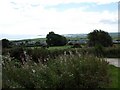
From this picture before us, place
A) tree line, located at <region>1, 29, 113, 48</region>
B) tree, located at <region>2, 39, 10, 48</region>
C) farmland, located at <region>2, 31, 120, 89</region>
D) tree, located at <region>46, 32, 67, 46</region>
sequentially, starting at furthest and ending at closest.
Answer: tree, located at <region>46, 32, 67, 46</region> < tree line, located at <region>1, 29, 113, 48</region> < tree, located at <region>2, 39, 10, 48</region> < farmland, located at <region>2, 31, 120, 89</region>

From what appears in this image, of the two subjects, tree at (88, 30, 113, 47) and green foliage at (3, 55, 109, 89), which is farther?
tree at (88, 30, 113, 47)

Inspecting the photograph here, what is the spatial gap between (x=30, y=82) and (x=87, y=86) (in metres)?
1.60

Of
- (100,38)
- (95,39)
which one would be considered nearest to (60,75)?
(100,38)

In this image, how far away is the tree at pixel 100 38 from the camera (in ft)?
95.5

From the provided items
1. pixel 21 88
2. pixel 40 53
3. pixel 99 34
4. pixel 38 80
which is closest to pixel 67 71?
pixel 38 80

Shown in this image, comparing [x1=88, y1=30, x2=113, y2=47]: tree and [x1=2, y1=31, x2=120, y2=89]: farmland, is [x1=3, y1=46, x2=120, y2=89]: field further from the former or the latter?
[x1=88, y1=30, x2=113, y2=47]: tree

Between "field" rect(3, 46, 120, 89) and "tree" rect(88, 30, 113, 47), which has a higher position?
"tree" rect(88, 30, 113, 47)

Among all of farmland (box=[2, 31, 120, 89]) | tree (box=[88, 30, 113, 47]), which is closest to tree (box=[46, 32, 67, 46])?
tree (box=[88, 30, 113, 47])

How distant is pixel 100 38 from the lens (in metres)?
29.3

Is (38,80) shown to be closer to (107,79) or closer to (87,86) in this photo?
(87,86)

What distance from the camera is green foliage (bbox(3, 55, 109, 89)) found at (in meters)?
8.11

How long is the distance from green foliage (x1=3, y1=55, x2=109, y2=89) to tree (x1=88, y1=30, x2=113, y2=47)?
20.0 m

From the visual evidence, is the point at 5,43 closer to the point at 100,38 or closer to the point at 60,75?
the point at 100,38

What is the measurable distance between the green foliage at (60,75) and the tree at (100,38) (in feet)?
65.6
